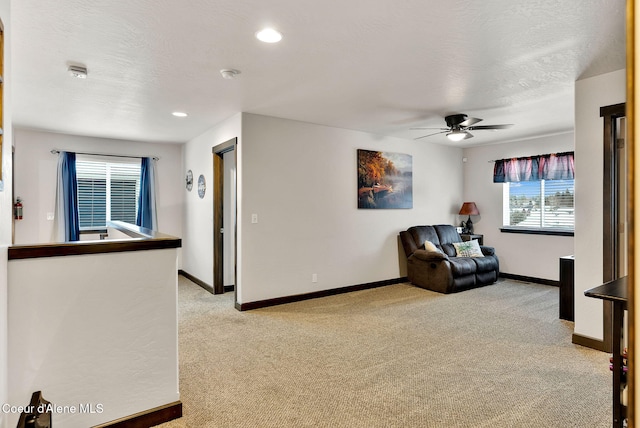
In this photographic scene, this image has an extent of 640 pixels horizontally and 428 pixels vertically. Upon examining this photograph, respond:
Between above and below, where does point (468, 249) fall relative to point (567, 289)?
above

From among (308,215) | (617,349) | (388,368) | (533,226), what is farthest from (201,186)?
(533,226)

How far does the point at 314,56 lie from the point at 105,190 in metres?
5.09

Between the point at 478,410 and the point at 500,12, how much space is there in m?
2.44

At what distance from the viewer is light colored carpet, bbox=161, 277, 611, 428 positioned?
2189mm

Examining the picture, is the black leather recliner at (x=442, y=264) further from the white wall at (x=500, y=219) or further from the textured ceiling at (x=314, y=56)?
the textured ceiling at (x=314, y=56)

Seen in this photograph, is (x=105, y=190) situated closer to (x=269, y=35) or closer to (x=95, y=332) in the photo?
(x=95, y=332)

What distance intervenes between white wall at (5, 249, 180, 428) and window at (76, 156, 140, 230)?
465 centimetres

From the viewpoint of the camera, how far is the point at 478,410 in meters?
2.23

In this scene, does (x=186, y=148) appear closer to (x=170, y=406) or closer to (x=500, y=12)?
(x=170, y=406)

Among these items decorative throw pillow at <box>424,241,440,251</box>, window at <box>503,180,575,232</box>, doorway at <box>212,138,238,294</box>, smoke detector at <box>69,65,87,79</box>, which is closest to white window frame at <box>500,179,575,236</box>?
window at <box>503,180,575,232</box>

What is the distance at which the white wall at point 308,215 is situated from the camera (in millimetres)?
4418

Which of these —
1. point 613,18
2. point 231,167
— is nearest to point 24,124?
point 231,167

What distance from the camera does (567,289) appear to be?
403 centimetres

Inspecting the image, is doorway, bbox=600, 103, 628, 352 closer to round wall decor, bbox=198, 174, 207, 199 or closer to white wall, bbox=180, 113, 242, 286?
white wall, bbox=180, 113, 242, 286
